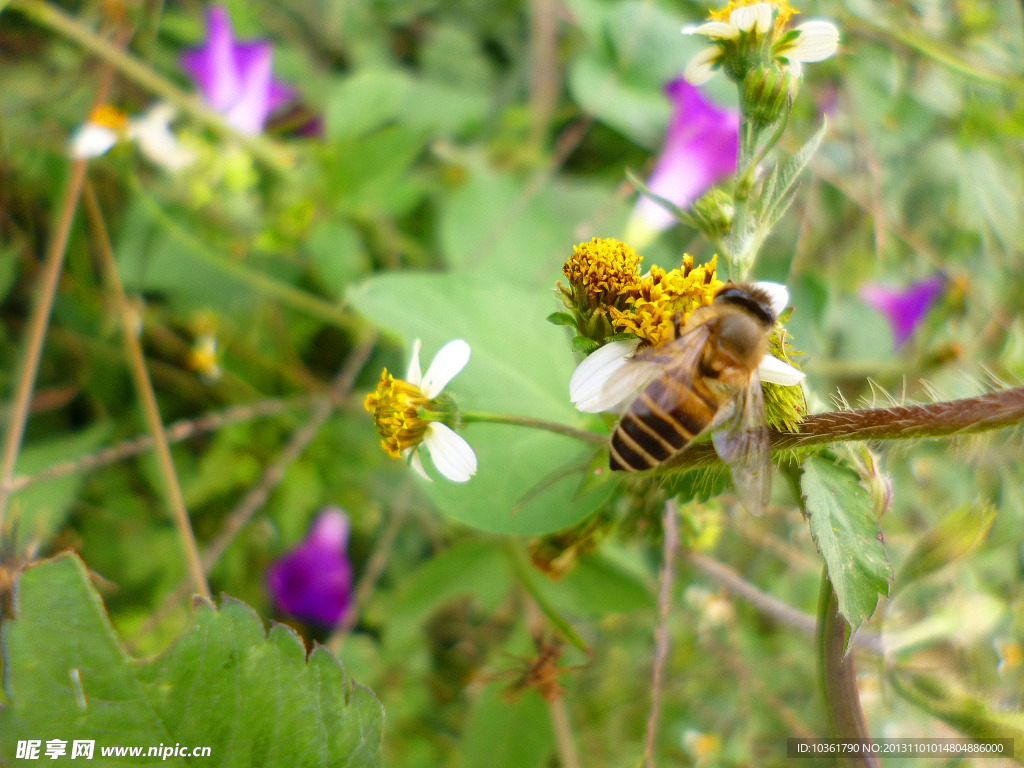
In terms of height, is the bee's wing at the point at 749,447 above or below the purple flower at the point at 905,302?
below

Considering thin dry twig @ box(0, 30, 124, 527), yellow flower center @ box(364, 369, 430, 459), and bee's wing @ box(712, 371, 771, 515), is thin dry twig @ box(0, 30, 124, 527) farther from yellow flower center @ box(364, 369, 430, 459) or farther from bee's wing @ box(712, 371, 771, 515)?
bee's wing @ box(712, 371, 771, 515)

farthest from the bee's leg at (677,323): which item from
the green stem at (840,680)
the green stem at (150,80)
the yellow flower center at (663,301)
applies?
the green stem at (150,80)

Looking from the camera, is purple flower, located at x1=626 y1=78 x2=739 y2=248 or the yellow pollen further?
purple flower, located at x1=626 y1=78 x2=739 y2=248

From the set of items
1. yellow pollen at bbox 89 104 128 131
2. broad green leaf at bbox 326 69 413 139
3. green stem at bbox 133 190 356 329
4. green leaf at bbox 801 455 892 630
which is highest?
broad green leaf at bbox 326 69 413 139

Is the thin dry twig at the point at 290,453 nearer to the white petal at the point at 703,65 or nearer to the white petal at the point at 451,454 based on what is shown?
the white petal at the point at 451,454

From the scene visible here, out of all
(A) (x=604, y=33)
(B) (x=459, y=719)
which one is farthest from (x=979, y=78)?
(B) (x=459, y=719)

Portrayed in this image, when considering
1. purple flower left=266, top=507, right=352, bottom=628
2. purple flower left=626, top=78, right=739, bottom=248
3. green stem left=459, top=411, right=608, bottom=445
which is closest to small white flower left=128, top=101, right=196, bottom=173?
purple flower left=266, top=507, right=352, bottom=628

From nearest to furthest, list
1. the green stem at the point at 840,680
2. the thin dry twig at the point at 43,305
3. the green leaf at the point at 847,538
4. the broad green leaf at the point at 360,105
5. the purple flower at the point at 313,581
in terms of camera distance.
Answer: the green leaf at the point at 847,538 < the green stem at the point at 840,680 < the thin dry twig at the point at 43,305 < the broad green leaf at the point at 360,105 < the purple flower at the point at 313,581

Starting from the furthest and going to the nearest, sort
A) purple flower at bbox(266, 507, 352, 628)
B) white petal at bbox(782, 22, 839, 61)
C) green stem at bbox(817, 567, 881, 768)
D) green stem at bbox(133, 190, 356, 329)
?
purple flower at bbox(266, 507, 352, 628) < green stem at bbox(133, 190, 356, 329) < white petal at bbox(782, 22, 839, 61) < green stem at bbox(817, 567, 881, 768)
